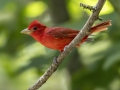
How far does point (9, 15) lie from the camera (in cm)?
480

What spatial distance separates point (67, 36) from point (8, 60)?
6.80 ft

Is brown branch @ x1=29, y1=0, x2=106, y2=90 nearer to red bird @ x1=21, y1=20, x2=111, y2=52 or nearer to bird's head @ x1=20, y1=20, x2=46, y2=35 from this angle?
red bird @ x1=21, y1=20, x2=111, y2=52

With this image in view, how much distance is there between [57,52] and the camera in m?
3.93

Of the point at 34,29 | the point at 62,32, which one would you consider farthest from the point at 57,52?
the point at 62,32

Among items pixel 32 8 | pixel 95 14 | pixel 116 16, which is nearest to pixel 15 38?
pixel 32 8

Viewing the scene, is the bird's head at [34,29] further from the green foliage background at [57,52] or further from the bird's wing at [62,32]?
the green foliage background at [57,52]

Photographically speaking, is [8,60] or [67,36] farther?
[8,60]

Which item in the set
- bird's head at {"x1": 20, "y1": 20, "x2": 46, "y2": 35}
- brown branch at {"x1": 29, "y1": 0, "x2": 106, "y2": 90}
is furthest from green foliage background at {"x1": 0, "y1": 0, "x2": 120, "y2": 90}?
brown branch at {"x1": 29, "y1": 0, "x2": 106, "y2": 90}

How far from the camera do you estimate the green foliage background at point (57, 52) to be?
3934 millimetres

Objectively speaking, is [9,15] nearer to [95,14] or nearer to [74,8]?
[74,8]

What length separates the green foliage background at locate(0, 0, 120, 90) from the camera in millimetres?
3934

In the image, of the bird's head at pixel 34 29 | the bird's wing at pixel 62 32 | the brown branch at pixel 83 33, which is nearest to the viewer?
the brown branch at pixel 83 33

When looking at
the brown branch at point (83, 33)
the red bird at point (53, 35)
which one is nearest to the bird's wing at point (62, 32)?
the red bird at point (53, 35)

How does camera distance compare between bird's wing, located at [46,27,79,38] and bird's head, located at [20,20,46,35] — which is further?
bird's head, located at [20,20,46,35]
